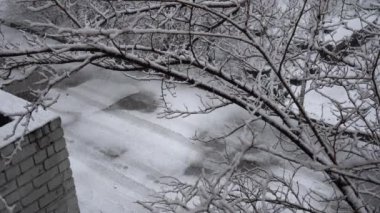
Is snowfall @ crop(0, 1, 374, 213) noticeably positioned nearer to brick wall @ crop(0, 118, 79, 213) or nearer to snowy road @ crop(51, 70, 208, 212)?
snowy road @ crop(51, 70, 208, 212)

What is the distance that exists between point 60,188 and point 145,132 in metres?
4.92

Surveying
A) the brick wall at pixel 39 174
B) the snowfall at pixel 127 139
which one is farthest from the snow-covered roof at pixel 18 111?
the snowfall at pixel 127 139

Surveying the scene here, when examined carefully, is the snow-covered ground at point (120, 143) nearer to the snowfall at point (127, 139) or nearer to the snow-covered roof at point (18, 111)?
the snowfall at point (127, 139)

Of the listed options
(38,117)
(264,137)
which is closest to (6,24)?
(264,137)

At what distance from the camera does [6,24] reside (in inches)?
747

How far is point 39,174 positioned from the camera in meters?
6.03

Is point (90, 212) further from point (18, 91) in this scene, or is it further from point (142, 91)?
point (18, 91)

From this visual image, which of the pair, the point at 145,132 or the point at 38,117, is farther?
the point at 145,132

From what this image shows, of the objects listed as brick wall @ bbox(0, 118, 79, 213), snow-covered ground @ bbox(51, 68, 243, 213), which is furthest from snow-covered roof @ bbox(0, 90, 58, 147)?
snow-covered ground @ bbox(51, 68, 243, 213)

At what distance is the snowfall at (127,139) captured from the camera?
9422 millimetres

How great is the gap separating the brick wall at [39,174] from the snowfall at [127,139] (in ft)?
7.80

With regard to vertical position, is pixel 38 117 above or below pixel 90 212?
above

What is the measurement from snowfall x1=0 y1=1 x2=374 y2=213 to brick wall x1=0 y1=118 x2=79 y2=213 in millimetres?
2376

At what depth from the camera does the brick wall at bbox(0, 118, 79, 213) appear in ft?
18.2
